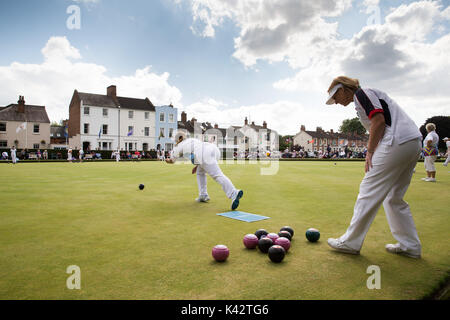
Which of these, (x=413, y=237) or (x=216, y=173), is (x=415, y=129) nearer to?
(x=413, y=237)

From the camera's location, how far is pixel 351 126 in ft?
385

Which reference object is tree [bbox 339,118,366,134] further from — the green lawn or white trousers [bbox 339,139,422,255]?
white trousers [bbox 339,139,422,255]

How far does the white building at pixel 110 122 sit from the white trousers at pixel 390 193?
2100 inches

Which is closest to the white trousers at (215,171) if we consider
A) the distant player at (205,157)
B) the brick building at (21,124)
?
the distant player at (205,157)

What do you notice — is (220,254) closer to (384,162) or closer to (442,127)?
(384,162)

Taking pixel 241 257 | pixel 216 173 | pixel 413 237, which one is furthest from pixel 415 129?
pixel 216 173

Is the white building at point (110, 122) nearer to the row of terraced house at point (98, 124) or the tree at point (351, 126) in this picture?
the row of terraced house at point (98, 124)

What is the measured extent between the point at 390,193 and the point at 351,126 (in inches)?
4904

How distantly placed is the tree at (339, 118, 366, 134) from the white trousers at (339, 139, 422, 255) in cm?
12314

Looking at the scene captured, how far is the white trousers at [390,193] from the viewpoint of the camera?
3497 mm

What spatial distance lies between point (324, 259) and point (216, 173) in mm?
4014

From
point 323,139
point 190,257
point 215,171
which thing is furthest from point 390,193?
point 323,139

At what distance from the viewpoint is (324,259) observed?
3.71 metres

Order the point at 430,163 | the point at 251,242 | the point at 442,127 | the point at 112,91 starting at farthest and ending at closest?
the point at 442,127 → the point at 112,91 → the point at 430,163 → the point at 251,242
